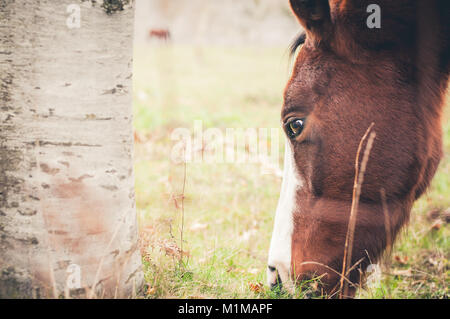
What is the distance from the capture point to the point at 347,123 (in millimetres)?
1845

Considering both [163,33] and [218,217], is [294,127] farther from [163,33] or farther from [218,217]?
[218,217]

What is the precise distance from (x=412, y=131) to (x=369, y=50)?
1.60ft

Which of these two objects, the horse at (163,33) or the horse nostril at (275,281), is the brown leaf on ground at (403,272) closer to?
the horse nostril at (275,281)

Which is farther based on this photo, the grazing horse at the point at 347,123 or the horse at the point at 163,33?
the horse at the point at 163,33

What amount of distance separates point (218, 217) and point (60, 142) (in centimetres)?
209

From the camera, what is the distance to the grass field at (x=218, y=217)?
74.9 inches

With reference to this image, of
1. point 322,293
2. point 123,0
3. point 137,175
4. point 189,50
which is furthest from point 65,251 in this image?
point 189,50

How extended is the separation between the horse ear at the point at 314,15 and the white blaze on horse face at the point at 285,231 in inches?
23.2

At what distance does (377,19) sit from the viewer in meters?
1.79

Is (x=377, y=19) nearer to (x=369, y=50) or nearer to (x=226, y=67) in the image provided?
(x=369, y=50)

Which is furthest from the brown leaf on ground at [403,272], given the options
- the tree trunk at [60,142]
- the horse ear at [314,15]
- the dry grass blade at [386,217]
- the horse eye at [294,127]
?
the tree trunk at [60,142]

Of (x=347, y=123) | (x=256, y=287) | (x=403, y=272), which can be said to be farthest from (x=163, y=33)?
(x=403, y=272)

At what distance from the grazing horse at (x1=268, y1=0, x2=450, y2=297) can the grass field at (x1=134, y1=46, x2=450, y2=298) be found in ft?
0.82

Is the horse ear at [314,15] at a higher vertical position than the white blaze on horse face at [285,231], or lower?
higher
